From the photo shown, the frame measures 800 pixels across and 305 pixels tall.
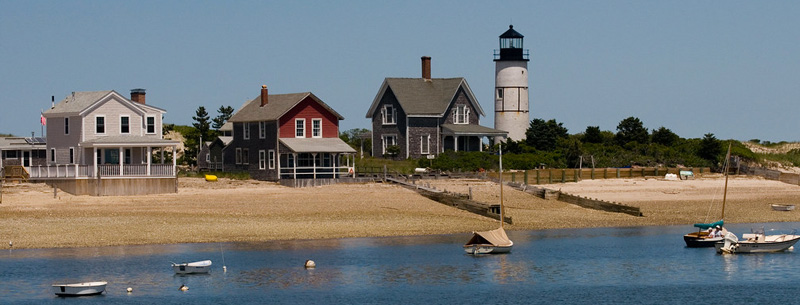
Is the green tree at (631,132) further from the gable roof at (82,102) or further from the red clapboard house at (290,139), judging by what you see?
the gable roof at (82,102)

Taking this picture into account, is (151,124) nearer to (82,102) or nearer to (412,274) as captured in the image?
(82,102)

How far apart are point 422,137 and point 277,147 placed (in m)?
16.9

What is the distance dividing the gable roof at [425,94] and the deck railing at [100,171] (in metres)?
26.5

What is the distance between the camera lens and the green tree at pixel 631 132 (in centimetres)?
9575

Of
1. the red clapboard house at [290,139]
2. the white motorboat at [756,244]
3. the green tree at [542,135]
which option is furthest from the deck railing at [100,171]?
the green tree at [542,135]

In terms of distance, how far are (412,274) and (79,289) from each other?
12933 mm

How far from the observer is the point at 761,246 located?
5216 cm

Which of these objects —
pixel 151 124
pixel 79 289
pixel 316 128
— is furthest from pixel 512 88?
pixel 79 289

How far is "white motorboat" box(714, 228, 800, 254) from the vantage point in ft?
170

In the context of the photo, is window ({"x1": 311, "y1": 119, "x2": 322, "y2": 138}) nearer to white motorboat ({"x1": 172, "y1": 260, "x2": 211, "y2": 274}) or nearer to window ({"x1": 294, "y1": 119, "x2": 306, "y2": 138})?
window ({"x1": 294, "y1": 119, "x2": 306, "y2": 138})

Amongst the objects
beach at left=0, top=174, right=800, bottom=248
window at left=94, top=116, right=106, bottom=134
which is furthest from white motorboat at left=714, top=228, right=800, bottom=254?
window at left=94, top=116, right=106, bottom=134

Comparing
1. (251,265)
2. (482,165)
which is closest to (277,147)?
(482,165)

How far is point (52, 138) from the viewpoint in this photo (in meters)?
70.6

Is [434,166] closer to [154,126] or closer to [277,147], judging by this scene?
[277,147]
